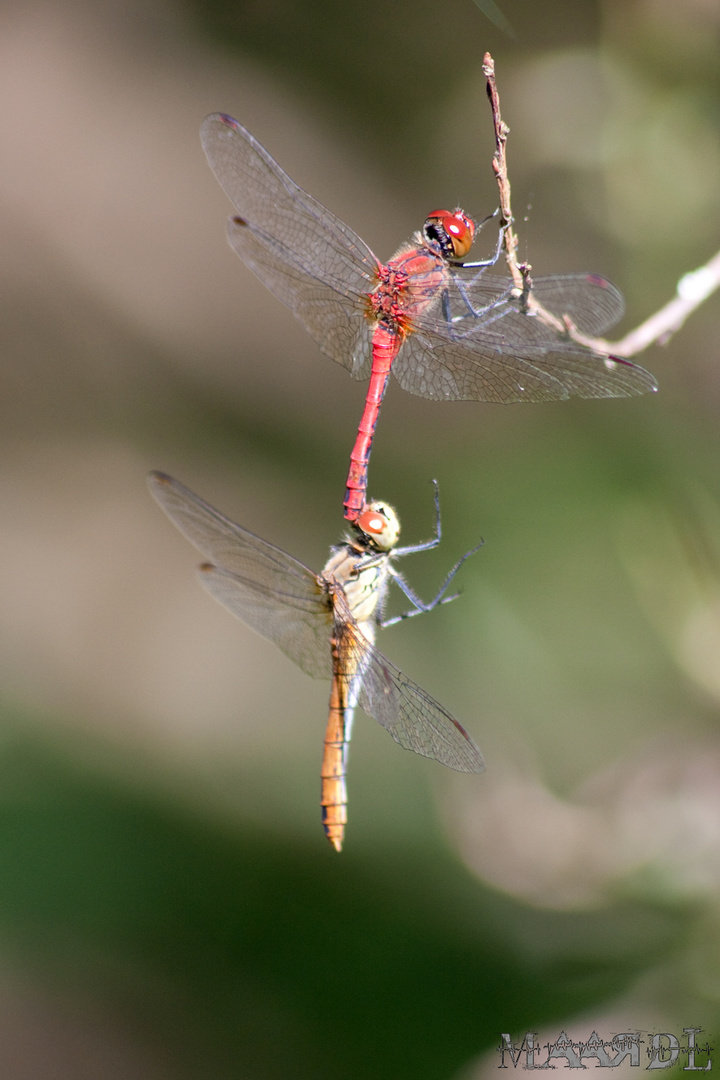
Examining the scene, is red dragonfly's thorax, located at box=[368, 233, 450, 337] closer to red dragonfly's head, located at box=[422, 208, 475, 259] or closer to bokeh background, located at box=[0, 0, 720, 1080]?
red dragonfly's head, located at box=[422, 208, 475, 259]

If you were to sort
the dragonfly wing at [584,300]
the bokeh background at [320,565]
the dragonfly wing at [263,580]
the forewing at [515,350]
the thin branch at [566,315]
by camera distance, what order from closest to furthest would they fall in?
the thin branch at [566,315]
the forewing at [515,350]
the dragonfly wing at [584,300]
the dragonfly wing at [263,580]
the bokeh background at [320,565]

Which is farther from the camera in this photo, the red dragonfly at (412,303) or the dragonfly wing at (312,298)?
the dragonfly wing at (312,298)

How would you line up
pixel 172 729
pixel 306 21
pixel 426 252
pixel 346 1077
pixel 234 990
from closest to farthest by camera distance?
1. pixel 426 252
2. pixel 346 1077
3. pixel 234 990
4. pixel 306 21
5. pixel 172 729

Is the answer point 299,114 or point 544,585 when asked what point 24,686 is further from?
point 299,114

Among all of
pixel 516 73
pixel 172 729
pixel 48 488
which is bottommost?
pixel 172 729

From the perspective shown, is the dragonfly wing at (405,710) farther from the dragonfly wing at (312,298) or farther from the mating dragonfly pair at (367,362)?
the dragonfly wing at (312,298)

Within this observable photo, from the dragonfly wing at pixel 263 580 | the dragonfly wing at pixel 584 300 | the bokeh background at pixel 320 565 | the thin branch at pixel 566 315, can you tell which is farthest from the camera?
the bokeh background at pixel 320 565

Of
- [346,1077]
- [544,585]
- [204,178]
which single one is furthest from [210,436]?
[346,1077]

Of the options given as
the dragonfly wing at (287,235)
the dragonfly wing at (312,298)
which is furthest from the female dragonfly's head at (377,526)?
the dragonfly wing at (287,235)
